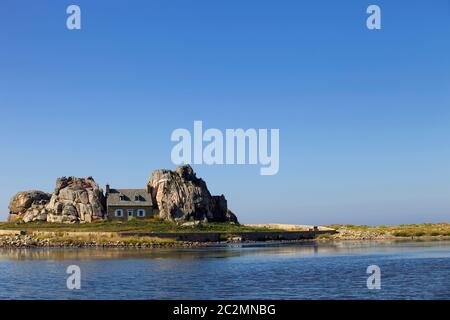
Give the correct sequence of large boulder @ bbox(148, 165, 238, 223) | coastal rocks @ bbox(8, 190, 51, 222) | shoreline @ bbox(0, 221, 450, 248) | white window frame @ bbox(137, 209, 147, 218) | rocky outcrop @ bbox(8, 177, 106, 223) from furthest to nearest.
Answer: coastal rocks @ bbox(8, 190, 51, 222) → white window frame @ bbox(137, 209, 147, 218) → large boulder @ bbox(148, 165, 238, 223) → rocky outcrop @ bbox(8, 177, 106, 223) → shoreline @ bbox(0, 221, 450, 248)

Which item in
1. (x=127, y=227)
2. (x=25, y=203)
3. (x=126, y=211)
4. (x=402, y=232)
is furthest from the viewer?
(x=25, y=203)

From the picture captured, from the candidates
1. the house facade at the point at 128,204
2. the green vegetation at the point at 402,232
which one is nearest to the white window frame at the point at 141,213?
the house facade at the point at 128,204

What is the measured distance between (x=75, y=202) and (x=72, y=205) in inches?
29.1

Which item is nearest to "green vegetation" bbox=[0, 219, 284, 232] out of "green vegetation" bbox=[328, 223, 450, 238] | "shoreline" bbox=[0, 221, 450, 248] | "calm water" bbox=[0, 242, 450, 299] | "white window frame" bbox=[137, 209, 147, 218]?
"shoreline" bbox=[0, 221, 450, 248]

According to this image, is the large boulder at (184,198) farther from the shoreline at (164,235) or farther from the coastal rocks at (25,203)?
the coastal rocks at (25,203)

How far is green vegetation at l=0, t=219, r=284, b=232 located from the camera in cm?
8944

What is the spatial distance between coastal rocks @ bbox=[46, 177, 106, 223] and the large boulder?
34.3ft

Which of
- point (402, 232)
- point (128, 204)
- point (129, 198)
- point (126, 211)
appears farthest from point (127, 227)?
point (402, 232)

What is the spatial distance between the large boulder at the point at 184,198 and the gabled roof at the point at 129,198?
174 centimetres

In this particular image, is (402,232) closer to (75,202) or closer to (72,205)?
(75,202)

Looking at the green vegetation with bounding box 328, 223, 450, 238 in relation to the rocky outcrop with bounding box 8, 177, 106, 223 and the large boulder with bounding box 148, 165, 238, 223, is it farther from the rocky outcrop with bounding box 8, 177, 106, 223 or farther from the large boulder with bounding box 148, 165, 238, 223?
the rocky outcrop with bounding box 8, 177, 106, 223

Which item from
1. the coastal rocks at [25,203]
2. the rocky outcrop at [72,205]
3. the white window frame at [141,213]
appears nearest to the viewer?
the rocky outcrop at [72,205]

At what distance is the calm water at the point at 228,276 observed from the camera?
1355 inches

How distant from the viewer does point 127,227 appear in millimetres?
90938
